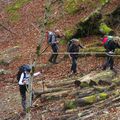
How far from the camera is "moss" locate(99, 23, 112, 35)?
1936 cm

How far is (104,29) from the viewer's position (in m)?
19.6

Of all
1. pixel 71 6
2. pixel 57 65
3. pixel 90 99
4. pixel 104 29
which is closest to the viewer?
pixel 90 99

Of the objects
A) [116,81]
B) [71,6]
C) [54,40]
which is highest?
[71,6]

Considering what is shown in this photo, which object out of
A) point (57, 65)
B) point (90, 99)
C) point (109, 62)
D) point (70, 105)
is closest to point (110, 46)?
point (109, 62)

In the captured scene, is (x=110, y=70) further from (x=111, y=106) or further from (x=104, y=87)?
(x=111, y=106)

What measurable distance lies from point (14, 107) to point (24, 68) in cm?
307

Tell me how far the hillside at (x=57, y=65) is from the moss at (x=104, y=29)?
1.50 feet

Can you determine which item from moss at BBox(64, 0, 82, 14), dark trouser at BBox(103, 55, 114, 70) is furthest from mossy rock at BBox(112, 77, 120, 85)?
moss at BBox(64, 0, 82, 14)

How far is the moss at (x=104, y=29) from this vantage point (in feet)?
63.5

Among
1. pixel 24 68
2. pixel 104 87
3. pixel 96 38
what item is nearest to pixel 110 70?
pixel 104 87

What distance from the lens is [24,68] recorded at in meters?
12.5

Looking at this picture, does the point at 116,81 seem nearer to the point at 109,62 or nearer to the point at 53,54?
the point at 109,62

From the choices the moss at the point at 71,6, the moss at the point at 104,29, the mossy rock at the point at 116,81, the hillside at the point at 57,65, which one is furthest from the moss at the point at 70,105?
the moss at the point at 71,6

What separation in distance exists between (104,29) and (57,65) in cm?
328
